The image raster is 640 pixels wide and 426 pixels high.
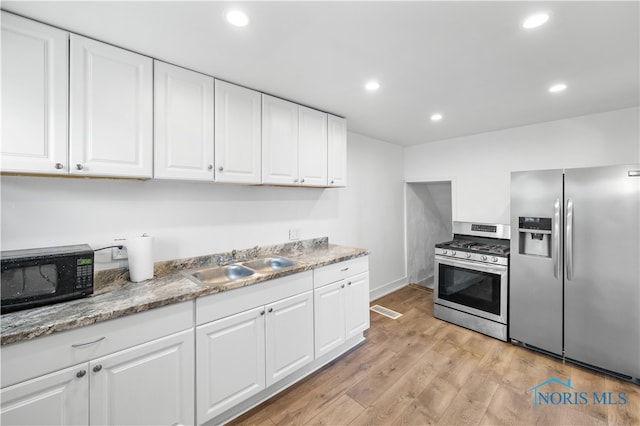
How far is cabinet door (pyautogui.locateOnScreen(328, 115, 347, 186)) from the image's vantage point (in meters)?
2.87

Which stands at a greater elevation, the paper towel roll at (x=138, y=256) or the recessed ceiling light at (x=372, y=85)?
the recessed ceiling light at (x=372, y=85)

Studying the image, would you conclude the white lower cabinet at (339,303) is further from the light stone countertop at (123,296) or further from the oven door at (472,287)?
the oven door at (472,287)

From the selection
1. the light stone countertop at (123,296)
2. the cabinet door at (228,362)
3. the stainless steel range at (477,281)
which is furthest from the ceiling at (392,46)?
the cabinet door at (228,362)

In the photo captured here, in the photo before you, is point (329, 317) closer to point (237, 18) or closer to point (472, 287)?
point (472, 287)

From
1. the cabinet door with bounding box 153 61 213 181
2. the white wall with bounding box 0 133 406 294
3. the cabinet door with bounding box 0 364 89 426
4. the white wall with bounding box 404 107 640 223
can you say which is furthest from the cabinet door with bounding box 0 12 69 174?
the white wall with bounding box 404 107 640 223

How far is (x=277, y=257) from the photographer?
8.45ft

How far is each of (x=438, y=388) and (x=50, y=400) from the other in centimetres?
245

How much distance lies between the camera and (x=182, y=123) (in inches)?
74.1

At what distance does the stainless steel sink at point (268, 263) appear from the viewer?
2443 mm

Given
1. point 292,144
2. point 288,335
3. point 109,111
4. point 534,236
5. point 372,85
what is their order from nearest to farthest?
point 109,111
point 288,335
point 372,85
point 292,144
point 534,236

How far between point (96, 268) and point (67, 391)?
79 cm

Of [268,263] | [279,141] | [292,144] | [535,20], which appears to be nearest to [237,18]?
[279,141]

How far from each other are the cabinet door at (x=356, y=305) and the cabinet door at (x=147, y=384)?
1451 mm

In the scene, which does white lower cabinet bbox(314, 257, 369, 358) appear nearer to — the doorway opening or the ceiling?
the ceiling
